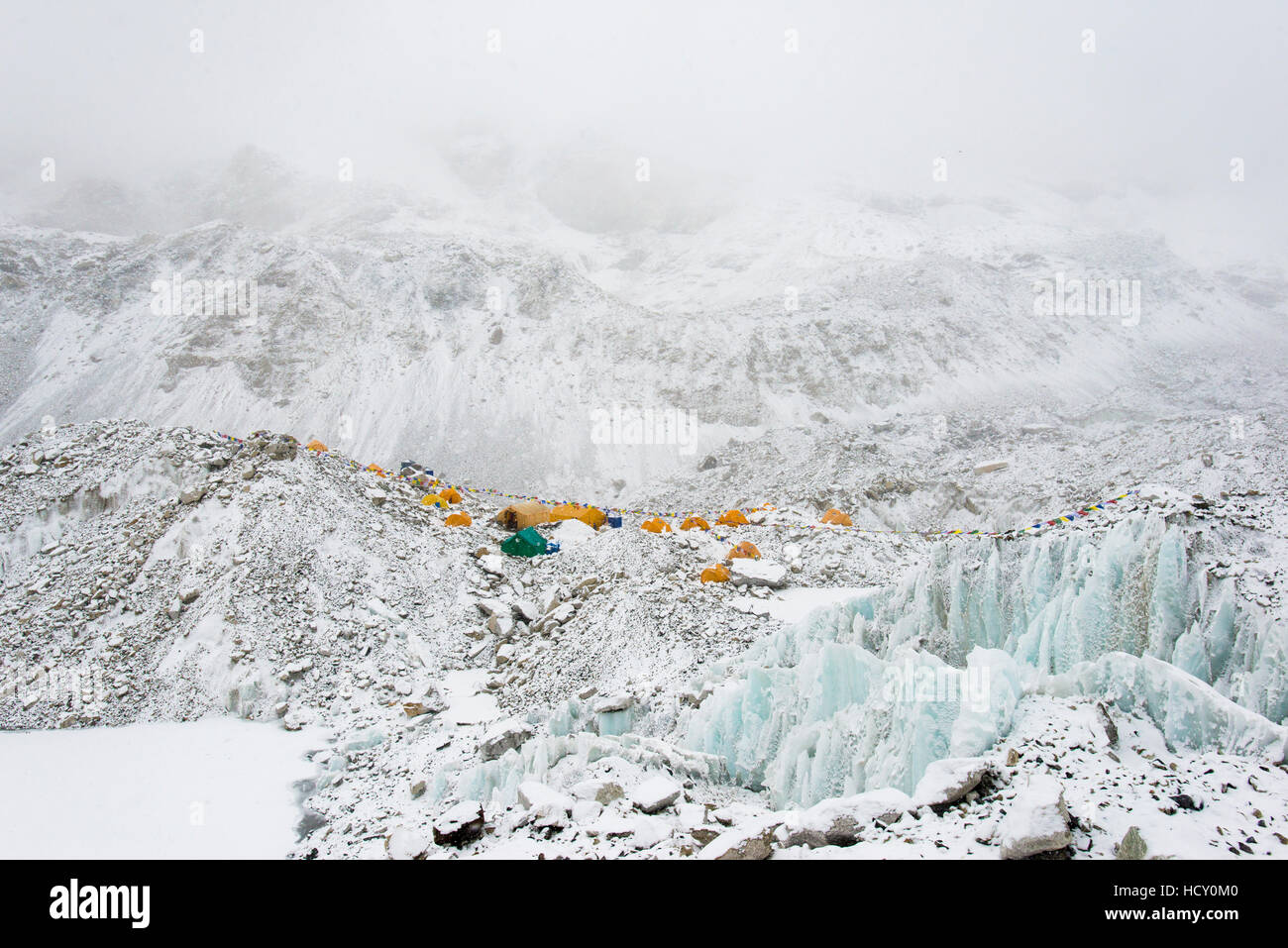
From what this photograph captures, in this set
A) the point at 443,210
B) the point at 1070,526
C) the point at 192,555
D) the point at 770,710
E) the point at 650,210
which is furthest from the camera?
the point at 650,210

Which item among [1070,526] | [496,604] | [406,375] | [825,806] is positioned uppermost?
[406,375]

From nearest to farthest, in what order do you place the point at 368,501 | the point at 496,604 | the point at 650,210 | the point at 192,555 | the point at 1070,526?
the point at 1070,526 → the point at 192,555 → the point at 496,604 → the point at 368,501 → the point at 650,210

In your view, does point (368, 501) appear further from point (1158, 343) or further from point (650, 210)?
point (650, 210)

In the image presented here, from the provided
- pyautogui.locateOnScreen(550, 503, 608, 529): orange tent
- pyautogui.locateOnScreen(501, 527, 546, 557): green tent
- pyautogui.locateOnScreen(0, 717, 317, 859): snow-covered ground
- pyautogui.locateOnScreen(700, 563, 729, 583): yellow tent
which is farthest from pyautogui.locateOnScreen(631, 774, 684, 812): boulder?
pyautogui.locateOnScreen(550, 503, 608, 529): orange tent

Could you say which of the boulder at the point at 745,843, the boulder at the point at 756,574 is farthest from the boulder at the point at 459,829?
the boulder at the point at 756,574

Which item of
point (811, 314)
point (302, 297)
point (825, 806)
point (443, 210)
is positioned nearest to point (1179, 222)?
point (811, 314)

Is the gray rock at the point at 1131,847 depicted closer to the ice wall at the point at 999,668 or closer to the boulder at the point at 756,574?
the ice wall at the point at 999,668

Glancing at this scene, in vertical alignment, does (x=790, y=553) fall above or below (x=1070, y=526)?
below
